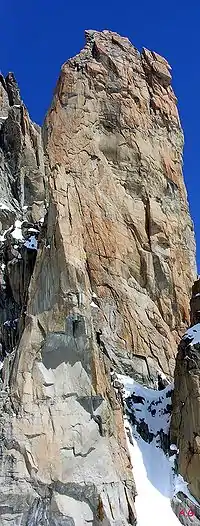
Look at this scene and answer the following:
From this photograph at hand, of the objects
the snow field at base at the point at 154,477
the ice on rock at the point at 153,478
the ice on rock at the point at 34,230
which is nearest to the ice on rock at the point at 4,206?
the ice on rock at the point at 34,230

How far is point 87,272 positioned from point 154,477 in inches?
638

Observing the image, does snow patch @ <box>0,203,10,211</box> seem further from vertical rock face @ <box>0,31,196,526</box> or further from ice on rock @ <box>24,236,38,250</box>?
ice on rock @ <box>24,236,38,250</box>

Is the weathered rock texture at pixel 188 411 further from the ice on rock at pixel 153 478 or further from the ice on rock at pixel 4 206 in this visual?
the ice on rock at pixel 4 206

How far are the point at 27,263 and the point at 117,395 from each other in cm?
1305

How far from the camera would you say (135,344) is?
164ft

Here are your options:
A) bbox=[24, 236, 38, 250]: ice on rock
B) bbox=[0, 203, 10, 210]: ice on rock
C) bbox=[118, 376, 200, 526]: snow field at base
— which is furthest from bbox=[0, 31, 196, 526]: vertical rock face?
bbox=[118, 376, 200, 526]: snow field at base

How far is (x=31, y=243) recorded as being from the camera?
48281 millimetres

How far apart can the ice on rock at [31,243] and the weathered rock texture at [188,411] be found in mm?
13556

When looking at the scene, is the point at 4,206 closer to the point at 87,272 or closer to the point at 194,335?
the point at 87,272

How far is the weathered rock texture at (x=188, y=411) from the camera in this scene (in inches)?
1419

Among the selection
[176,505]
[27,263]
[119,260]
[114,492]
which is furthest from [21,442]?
[119,260]

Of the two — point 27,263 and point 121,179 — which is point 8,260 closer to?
point 27,263

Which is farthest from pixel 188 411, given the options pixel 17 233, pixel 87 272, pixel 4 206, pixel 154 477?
pixel 4 206

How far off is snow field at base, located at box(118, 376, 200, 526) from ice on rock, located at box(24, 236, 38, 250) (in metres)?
13.5
